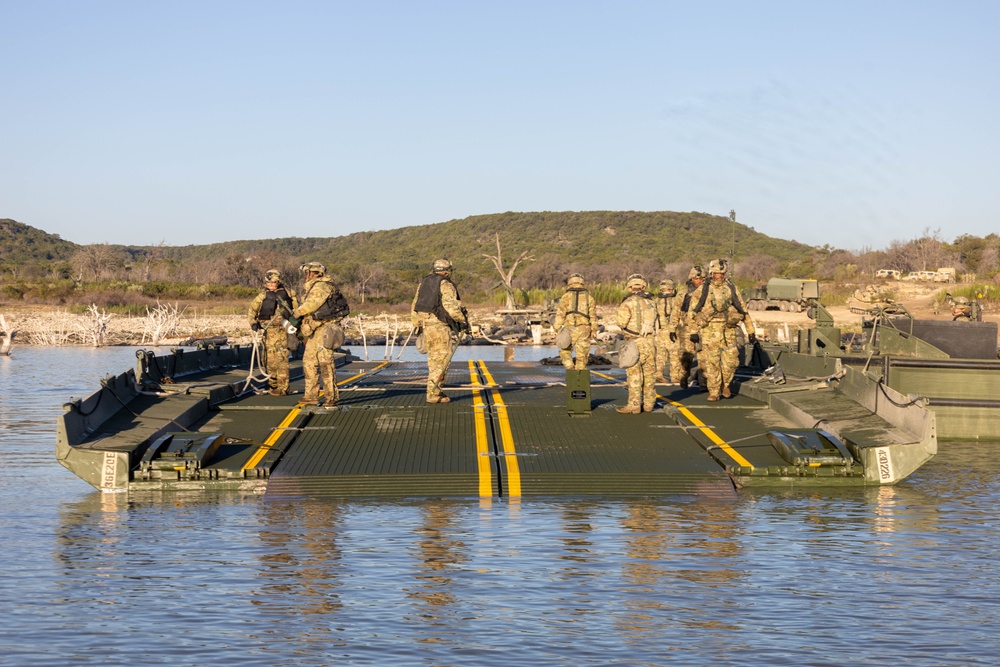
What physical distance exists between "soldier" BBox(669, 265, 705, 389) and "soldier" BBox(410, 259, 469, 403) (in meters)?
4.13

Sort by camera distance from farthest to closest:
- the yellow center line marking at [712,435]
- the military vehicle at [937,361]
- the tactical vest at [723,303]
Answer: the military vehicle at [937,361], the tactical vest at [723,303], the yellow center line marking at [712,435]

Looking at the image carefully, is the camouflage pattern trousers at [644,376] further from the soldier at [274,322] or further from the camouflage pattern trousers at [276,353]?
the camouflage pattern trousers at [276,353]

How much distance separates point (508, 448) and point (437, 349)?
3.90 metres

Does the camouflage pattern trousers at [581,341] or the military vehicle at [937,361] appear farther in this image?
the military vehicle at [937,361]

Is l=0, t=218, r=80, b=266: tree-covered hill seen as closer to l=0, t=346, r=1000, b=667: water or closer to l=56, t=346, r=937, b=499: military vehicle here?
l=56, t=346, r=937, b=499: military vehicle

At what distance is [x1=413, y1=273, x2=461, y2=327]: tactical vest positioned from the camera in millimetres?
19672

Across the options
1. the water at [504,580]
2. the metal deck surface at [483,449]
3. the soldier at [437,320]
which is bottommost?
the water at [504,580]

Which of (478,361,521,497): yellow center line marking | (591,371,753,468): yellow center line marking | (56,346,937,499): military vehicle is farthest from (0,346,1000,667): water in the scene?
(591,371,753,468): yellow center line marking

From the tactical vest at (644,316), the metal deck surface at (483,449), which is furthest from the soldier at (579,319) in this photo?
the tactical vest at (644,316)

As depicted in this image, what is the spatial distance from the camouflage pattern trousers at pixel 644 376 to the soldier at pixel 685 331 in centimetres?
306

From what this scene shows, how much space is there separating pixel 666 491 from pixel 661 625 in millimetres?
5289

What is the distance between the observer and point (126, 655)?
8320mm

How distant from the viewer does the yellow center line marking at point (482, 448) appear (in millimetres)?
14273

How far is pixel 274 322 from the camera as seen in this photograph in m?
20.4
